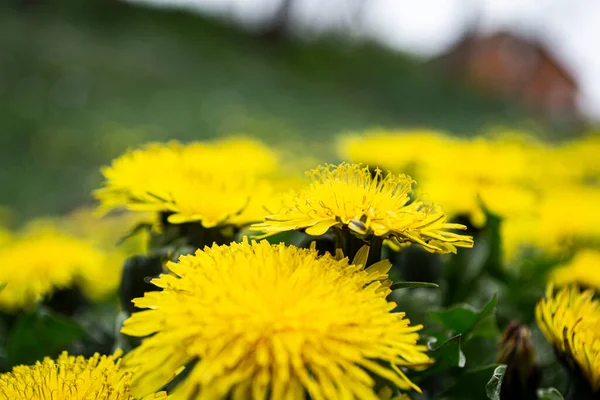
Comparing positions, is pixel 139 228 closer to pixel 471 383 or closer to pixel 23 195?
pixel 471 383

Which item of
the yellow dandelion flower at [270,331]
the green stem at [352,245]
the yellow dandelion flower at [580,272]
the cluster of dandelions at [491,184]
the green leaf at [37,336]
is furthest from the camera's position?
the cluster of dandelions at [491,184]

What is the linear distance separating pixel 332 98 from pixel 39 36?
301cm

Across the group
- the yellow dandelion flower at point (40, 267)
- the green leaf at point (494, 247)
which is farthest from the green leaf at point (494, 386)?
the yellow dandelion flower at point (40, 267)

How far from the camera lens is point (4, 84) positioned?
4.45 metres

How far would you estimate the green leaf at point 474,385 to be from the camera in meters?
0.57

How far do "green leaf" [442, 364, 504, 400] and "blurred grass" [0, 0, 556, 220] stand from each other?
7.99 ft

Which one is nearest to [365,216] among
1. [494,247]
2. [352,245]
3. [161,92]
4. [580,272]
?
[352,245]

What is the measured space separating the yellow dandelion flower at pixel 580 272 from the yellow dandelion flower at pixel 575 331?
26 centimetres

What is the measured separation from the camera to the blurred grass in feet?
12.6

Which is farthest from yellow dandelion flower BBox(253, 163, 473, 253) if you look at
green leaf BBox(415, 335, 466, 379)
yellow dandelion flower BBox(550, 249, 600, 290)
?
yellow dandelion flower BBox(550, 249, 600, 290)

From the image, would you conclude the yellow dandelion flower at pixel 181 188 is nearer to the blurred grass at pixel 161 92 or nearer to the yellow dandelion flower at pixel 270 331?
the yellow dandelion flower at pixel 270 331

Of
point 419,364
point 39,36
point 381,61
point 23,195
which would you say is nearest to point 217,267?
point 419,364

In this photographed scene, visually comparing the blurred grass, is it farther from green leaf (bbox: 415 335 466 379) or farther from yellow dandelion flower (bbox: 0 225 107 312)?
green leaf (bbox: 415 335 466 379)

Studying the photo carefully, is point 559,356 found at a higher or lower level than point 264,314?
lower
